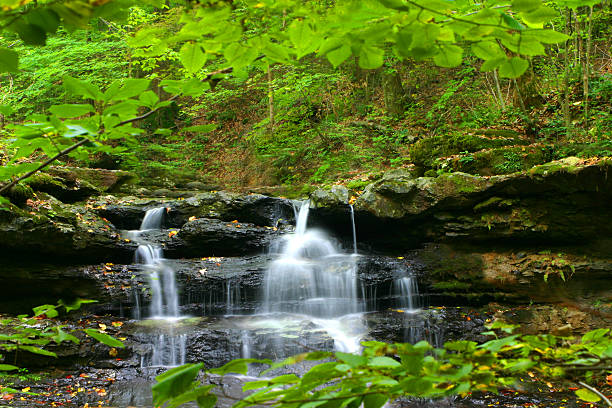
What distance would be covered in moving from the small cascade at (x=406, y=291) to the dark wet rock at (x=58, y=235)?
17.5 ft

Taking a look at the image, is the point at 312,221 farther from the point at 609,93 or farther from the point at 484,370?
the point at 484,370

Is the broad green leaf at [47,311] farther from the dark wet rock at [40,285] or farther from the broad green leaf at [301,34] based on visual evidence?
the dark wet rock at [40,285]

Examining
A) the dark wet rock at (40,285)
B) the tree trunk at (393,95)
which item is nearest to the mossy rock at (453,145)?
the tree trunk at (393,95)

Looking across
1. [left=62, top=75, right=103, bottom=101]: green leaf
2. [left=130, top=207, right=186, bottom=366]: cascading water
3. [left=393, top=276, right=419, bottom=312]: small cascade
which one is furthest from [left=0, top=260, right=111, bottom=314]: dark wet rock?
[left=62, top=75, right=103, bottom=101]: green leaf

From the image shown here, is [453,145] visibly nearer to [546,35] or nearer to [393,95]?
[393,95]

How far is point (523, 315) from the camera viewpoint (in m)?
6.39

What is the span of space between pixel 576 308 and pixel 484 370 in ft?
22.7

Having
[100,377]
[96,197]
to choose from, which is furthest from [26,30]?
[96,197]

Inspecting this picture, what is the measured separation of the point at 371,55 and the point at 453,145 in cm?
832

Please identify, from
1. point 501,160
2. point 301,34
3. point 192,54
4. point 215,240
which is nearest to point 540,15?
point 301,34

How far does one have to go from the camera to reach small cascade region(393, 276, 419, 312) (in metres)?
7.25

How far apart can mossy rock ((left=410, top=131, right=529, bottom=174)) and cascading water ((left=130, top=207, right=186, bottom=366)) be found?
5.90 meters

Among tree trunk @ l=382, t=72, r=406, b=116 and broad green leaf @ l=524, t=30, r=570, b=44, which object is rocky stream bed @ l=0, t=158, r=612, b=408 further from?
tree trunk @ l=382, t=72, r=406, b=116

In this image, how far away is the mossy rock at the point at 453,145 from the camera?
8453 millimetres
